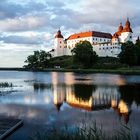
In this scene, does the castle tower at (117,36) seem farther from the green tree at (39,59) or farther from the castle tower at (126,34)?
Result: the green tree at (39,59)

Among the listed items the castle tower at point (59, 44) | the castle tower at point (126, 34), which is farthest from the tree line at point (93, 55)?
the castle tower at point (59, 44)

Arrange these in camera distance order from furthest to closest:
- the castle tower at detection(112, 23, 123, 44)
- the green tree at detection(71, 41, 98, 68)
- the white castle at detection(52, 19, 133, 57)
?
the castle tower at detection(112, 23, 123, 44) → the white castle at detection(52, 19, 133, 57) → the green tree at detection(71, 41, 98, 68)

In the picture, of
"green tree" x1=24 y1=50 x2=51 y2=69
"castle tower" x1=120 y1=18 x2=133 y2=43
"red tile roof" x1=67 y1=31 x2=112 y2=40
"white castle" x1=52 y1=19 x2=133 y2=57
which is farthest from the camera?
"red tile roof" x1=67 y1=31 x2=112 y2=40

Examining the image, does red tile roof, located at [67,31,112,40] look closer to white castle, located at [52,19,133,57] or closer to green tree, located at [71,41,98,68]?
white castle, located at [52,19,133,57]

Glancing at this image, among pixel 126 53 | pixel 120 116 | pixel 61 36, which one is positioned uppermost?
pixel 61 36

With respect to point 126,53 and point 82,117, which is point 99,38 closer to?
point 126,53

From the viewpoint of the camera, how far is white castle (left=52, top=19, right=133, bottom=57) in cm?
14088

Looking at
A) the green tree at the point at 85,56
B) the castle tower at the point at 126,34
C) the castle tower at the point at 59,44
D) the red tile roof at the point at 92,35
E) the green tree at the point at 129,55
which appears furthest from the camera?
the castle tower at the point at 59,44

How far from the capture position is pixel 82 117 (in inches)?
808

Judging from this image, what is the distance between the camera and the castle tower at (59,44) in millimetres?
169163

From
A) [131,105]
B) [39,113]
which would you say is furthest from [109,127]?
[131,105]

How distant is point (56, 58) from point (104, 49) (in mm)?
30168

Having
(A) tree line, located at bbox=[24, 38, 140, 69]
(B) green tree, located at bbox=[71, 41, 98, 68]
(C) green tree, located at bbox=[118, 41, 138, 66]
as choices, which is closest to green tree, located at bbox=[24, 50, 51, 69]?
(A) tree line, located at bbox=[24, 38, 140, 69]

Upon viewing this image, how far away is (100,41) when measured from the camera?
16675cm
